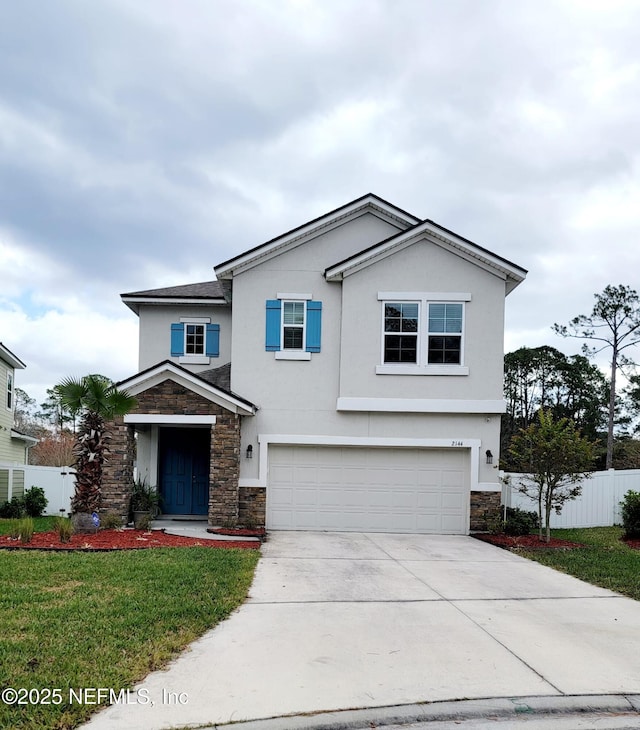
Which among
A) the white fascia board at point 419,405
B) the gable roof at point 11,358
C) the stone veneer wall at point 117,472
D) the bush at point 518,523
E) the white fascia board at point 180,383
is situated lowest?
the bush at point 518,523

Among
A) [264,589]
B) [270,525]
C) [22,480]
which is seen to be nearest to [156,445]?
[270,525]

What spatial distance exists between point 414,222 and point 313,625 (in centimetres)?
1243

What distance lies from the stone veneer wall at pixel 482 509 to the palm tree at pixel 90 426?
342 inches

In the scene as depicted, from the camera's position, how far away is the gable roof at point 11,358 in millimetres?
22328

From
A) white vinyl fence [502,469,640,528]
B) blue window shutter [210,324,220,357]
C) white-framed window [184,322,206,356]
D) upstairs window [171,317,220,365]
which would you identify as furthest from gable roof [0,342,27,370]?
white vinyl fence [502,469,640,528]

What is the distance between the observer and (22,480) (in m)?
21.4

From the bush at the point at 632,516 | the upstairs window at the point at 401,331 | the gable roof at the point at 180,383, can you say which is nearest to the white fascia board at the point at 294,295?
the upstairs window at the point at 401,331

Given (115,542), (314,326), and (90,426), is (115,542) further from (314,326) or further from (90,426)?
(314,326)

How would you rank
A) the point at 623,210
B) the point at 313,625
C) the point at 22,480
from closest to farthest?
the point at 313,625 < the point at 623,210 < the point at 22,480

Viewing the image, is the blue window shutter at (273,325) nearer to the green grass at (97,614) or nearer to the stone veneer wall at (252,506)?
the stone veneer wall at (252,506)

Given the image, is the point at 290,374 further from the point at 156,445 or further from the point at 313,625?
the point at 313,625

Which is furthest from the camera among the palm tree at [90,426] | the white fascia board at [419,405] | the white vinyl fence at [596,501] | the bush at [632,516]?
the white vinyl fence at [596,501]

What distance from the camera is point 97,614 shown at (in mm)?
6586

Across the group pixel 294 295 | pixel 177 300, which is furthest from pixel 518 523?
pixel 177 300
